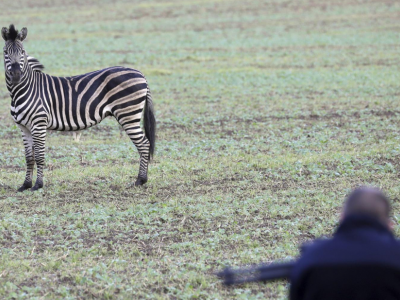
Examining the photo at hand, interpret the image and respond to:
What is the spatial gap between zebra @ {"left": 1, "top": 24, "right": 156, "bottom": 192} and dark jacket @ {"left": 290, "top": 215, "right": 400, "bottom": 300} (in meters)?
6.96

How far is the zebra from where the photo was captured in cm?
955

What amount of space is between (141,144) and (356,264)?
24.2 ft

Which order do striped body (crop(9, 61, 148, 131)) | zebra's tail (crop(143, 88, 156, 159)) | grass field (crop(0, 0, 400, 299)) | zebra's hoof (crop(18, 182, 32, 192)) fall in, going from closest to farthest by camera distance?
grass field (crop(0, 0, 400, 299)) → zebra's hoof (crop(18, 182, 32, 192)) → striped body (crop(9, 61, 148, 131)) → zebra's tail (crop(143, 88, 156, 159))

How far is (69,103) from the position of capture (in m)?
9.82

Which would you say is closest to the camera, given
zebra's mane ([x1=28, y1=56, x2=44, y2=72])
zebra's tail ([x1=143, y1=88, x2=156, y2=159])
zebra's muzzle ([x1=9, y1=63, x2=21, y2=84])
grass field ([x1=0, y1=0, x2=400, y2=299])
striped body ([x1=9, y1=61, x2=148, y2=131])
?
grass field ([x1=0, y1=0, x2=400, y2=299])

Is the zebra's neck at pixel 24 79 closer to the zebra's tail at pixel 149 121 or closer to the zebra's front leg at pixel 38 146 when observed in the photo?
the zebra's front leg at pixel 38 146

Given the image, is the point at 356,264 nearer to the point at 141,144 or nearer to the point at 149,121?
the point at 141,144

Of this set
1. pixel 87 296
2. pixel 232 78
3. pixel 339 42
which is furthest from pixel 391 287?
pixel 339 42

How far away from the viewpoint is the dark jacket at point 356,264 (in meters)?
2.96

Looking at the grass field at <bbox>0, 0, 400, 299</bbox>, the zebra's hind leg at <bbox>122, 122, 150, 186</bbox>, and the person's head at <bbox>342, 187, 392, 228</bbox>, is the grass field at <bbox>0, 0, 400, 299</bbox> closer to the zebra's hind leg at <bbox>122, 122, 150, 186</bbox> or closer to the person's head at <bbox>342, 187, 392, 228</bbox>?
the zebra's hind leg at <bbox>122, 122, 150, 186</bbox>

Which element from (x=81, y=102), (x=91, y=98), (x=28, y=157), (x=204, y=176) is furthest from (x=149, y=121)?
(x=28, y=157)

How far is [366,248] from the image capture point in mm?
2951

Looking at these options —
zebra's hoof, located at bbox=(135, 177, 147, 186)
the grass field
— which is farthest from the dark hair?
zebra's hoof, located at bbox=(135, 177, 147, 186)

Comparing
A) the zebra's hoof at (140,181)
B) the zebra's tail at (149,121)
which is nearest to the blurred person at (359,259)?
the zebra's hoof at (140,181)
